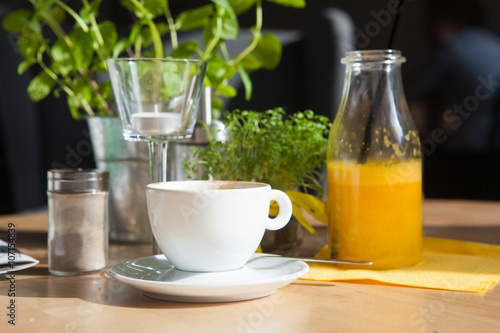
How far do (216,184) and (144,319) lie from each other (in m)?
0.18

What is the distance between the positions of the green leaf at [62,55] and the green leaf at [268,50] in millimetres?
276

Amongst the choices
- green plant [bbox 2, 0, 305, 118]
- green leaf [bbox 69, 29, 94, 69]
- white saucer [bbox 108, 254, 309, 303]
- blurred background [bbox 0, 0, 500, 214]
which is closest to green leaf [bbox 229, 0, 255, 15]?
green plant [bbox 2, 0, 305, 118]

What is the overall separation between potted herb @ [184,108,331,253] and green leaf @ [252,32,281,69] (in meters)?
0.21

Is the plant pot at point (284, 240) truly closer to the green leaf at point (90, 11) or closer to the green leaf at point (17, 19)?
the green leaf at point (90, 11)

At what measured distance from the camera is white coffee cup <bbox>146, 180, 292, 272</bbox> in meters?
0.52

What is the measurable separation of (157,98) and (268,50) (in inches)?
13.0

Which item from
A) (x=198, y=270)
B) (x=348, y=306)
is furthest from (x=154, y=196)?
(x=348, y=306)

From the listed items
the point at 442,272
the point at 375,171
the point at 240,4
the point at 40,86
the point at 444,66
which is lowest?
the point at 442,272

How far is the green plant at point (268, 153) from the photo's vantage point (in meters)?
0.69

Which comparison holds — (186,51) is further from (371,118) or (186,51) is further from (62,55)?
(371,118)

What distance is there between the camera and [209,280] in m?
0.51

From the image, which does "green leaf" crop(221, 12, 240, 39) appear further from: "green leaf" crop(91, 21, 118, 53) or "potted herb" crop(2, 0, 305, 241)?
"green leaf" crop(91, 21, 118, 53)

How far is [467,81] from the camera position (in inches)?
131

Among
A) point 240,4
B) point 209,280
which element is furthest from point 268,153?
point 240,4
